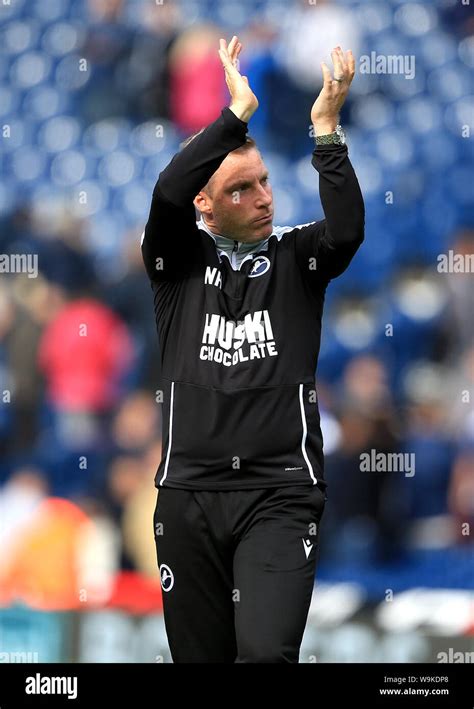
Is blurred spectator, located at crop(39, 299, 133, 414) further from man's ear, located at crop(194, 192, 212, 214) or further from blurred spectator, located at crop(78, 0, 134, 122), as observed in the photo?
man's ear, located at crop(194, 192, 212, 214)

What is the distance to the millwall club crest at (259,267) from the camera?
10.4 ft

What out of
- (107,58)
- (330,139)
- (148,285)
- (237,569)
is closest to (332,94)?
(330,139)

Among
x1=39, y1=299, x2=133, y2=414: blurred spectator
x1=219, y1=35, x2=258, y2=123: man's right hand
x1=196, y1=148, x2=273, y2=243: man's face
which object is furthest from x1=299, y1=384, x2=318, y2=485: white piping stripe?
x1=39, y1=299, x2=133, y2=414: blurred spectator

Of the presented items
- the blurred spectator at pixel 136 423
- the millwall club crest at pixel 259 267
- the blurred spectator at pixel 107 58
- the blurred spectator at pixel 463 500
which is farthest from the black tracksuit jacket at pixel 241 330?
the blurred spectator at pixel 107 58

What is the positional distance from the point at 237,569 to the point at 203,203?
1.02 meters

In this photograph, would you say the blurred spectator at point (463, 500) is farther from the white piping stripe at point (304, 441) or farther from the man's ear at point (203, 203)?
the man's ear at point (203, 203)

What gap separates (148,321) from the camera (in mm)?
5168

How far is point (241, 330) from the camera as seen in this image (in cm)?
310

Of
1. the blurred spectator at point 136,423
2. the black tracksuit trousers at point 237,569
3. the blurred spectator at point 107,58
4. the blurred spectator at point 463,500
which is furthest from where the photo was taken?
the blurred spectator at point 107,58

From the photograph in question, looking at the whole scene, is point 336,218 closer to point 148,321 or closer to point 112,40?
point 148,321

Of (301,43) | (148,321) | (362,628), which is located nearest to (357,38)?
(301,43)

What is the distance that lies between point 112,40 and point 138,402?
1.65 m

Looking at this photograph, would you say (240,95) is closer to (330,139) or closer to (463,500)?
(330,139)

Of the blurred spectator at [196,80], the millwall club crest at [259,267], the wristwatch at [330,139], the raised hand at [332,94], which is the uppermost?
the blurred spectator at [196,80]
